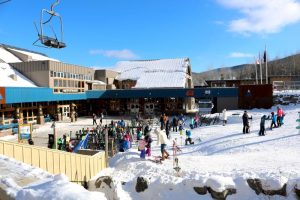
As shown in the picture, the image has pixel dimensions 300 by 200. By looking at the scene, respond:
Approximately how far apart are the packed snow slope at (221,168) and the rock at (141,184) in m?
Answer: 0.12

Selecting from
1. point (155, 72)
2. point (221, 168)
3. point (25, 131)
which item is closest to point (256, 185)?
point (221, 168)

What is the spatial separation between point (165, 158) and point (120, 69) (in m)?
38.0

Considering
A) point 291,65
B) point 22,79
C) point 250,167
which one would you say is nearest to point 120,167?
point 250,167

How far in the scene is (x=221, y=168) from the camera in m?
11.2

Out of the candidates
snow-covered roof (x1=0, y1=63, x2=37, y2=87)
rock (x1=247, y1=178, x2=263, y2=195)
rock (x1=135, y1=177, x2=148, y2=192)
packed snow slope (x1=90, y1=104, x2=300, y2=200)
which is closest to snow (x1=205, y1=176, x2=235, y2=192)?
packed snow slope (x1=90, y1=104, x2=300, y2=200)

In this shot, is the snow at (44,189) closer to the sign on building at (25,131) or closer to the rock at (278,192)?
the rock at (278,192)

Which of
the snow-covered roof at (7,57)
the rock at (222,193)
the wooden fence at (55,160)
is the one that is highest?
the snow-covered roof at (7,57)

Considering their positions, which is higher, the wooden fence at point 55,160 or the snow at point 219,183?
the wooden fence at point 55,160

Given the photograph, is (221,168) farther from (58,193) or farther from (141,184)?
(58,193)

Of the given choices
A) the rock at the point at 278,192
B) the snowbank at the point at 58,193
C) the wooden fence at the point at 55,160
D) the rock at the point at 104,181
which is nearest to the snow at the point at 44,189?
the snowbank at the point at 58,193

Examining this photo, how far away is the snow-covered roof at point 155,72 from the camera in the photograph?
144ft

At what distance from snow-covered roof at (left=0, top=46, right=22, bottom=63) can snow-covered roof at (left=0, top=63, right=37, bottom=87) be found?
2.41 metres

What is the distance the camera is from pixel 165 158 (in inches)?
516

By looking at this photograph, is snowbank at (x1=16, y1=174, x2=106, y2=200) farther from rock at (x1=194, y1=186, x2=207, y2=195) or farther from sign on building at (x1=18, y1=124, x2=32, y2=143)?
sign on building at (x1=18, y1=124, x2=32, y2=143)
